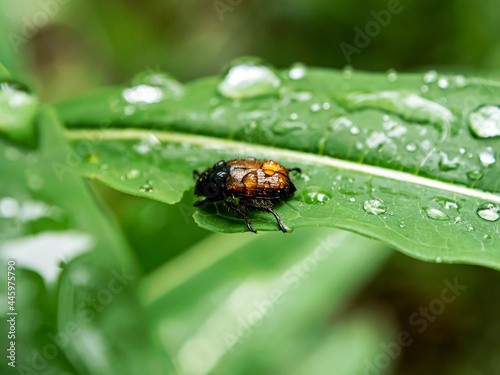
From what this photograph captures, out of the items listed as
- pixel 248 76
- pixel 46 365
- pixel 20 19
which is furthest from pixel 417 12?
pixel 46 365

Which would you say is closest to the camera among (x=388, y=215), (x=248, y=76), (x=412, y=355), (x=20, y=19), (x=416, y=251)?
(x=416, y=251)

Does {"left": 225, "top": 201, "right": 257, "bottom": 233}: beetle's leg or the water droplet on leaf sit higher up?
the water droplet on leaf

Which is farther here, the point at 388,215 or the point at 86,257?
the point at 86,257

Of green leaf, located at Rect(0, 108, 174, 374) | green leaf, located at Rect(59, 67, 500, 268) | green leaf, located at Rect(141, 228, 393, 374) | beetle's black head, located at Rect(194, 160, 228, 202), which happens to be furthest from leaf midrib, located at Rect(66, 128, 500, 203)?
green leaf, located at Rect(141, 228, 393, 374)

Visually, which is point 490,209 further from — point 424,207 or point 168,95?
point 168,95

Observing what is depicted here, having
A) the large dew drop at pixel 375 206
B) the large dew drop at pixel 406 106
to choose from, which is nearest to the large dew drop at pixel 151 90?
the large dew drop at pixel 406 106

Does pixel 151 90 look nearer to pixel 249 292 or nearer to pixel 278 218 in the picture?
pixel 278 218

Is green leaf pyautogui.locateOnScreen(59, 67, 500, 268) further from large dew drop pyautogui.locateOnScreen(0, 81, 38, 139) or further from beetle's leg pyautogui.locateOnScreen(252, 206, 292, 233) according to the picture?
large dew drop pyautogui.locateOnScreen(0, 81, 38, 139)

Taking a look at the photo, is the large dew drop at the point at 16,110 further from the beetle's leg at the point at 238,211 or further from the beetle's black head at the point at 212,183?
the beetle's leg at the point at 238,211
